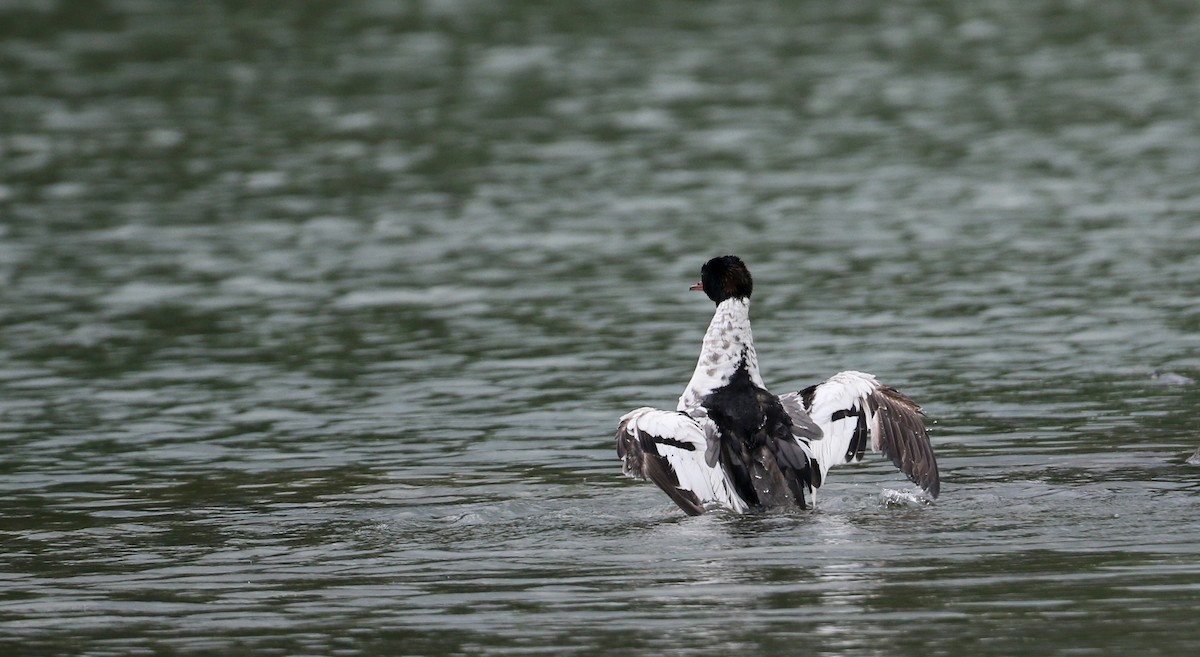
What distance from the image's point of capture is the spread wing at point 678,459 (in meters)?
12.9

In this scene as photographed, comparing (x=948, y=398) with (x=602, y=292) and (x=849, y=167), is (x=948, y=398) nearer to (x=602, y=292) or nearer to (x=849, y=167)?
(x=602, y=292)

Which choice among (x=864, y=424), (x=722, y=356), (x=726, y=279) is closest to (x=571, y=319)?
(x=726, y=279)

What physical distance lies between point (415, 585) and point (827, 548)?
2310 mm

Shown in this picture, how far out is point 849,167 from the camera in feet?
101

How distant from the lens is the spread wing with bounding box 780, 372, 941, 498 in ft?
43.1

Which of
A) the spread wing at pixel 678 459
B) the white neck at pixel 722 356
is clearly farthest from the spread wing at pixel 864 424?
the spread wing at pixel 678 459

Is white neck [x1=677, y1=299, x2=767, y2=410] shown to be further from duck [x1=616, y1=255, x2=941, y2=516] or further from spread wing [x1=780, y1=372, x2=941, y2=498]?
spread wing [x1=780, y1=372, x2=941, y2=498]

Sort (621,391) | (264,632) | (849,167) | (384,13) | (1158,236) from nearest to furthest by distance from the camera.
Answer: (264,632), (621,391), (1158,236), (849,167), (384,13)

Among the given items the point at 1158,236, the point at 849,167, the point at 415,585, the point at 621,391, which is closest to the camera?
the point at 415,585

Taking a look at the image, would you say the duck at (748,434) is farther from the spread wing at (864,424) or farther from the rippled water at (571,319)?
the rippled water at (571,319)

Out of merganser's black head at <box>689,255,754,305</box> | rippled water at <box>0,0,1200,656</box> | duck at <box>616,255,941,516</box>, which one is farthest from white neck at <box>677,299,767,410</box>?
rippled water at <box>0,0,1200,656</box>

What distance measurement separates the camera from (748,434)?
1314 centimetres

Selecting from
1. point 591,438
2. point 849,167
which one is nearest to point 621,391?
point 591,438

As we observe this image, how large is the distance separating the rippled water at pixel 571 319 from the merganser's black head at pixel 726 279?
1.46 metres
